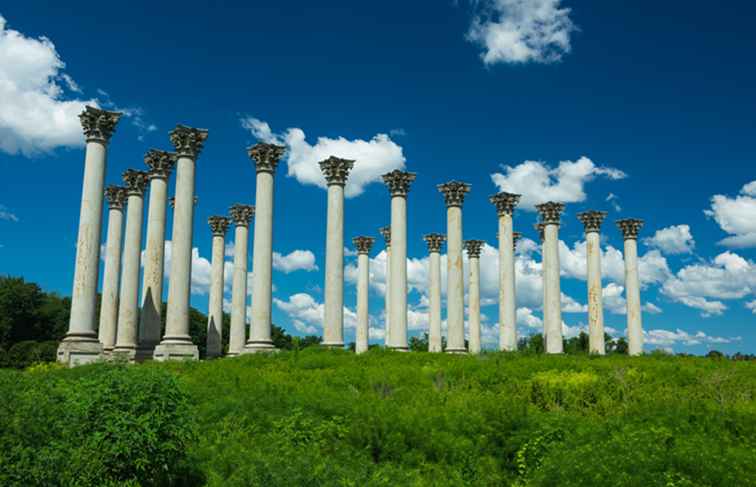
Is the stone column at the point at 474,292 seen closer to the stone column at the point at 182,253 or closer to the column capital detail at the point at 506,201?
the column capital detail at the point at 506,201

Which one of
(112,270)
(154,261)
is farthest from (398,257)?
(112,270)

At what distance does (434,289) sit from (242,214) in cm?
2482

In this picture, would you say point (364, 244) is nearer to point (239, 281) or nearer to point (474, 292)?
point (474, 292)

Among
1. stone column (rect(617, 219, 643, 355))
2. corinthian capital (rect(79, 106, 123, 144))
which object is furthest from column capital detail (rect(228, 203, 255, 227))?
stone column (rect(617, 219, 643, 355))

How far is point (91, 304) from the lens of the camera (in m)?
45.9

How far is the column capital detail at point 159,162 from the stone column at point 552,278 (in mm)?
36087

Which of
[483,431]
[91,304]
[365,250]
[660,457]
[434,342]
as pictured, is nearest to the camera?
[660,457]

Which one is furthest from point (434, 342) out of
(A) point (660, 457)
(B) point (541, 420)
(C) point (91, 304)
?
(A) point (660, 457)

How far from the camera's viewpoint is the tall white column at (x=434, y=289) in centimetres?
7506

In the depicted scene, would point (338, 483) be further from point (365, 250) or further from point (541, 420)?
point (365, 250)

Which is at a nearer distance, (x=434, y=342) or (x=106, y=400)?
(x=106, y=400)

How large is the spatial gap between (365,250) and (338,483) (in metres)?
A: 66.2

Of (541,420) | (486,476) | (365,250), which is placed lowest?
(486,476)

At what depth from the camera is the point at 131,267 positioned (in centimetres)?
5497
